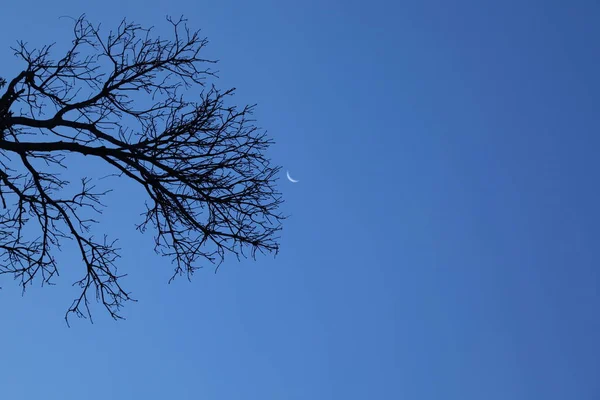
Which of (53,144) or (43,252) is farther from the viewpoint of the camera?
(43,252)

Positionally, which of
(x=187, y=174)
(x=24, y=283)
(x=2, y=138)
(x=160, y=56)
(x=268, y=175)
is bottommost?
(x=24, y=283)

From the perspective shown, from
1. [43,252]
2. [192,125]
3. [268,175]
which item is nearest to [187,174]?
[192,125]

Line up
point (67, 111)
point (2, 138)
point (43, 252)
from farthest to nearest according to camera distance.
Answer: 1. point (43, 252)
2. point (67, 111)
3. point (2, 138)

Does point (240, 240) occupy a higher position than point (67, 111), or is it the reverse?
point (67, 111)

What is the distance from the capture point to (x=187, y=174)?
598cm

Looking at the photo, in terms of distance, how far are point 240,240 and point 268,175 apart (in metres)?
0.84

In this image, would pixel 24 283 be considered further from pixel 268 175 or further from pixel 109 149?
pixel 268 175

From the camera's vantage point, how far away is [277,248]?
21.6ft

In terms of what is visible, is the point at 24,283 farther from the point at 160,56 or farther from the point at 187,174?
the point at 160,56

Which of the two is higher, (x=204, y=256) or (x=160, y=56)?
(x=160, y=56)

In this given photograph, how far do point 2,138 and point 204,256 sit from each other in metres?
2.52

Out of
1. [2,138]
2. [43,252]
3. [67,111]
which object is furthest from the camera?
[43,252]

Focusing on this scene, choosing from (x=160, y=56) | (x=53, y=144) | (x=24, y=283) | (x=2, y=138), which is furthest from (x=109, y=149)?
(x=24, y=283)

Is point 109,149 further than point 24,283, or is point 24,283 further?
point 24,283
